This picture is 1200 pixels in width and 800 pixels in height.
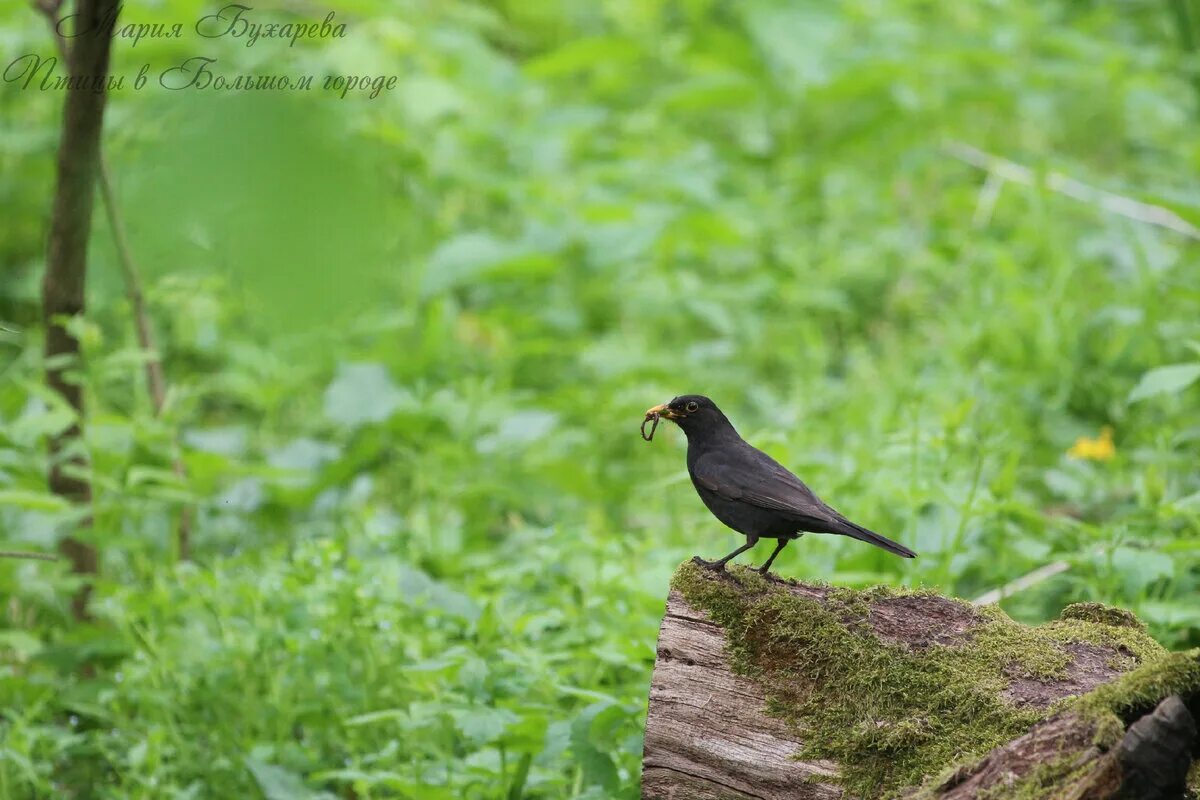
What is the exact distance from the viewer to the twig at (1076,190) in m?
5.64

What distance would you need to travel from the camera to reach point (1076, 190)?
6.42 meters

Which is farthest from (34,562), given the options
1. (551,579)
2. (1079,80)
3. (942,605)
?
(1079,80)

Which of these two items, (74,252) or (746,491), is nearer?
(746,491)

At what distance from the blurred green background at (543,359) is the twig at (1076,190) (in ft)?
0.52

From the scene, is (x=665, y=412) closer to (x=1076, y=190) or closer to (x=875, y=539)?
(x=875, y=539)

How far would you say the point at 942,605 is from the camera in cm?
246

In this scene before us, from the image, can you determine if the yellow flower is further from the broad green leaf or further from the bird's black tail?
the bird's black tail

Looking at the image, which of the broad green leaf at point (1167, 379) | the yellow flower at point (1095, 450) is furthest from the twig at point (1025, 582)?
the yellow flower at point (1095, 450)

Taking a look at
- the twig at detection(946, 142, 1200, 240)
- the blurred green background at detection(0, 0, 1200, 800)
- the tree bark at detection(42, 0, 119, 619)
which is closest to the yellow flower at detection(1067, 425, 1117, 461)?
the blurred green background at detection(0, 0, 1200, 800)

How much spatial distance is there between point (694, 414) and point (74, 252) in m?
1.86

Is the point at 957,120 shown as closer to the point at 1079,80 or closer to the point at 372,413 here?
the point at 1079,80

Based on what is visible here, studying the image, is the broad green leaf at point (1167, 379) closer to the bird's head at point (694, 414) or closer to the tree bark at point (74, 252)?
the bird's head at point (694, 414)

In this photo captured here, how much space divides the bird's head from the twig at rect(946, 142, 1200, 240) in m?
3.14

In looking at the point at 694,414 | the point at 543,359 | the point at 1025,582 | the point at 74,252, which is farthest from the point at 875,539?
the point at 543,359
